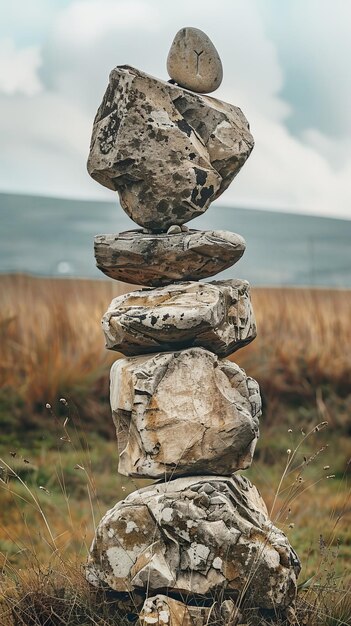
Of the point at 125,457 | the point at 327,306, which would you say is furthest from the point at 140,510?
the point at 327,306

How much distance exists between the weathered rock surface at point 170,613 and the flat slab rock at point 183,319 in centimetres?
115

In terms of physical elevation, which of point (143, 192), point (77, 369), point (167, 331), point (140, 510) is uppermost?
point (143, 192)

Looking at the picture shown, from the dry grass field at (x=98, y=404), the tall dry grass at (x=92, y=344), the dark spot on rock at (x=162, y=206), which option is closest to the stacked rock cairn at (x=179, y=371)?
the dark spot on rock at (x=162, y=206)

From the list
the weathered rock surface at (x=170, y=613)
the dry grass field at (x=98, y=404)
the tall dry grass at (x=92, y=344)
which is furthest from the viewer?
the tall dry grass at (x=92, y=344)

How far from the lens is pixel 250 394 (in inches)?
195

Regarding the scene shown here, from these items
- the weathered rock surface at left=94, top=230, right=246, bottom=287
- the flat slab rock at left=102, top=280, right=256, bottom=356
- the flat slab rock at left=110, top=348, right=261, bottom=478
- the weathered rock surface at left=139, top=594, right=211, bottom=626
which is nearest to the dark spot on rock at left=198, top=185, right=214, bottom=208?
the weathered rock surface at left=94, top=230, right=246, bottom=287

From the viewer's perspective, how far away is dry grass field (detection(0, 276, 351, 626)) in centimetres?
870

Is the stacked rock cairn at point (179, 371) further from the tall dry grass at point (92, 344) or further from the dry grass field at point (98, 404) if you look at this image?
the tall dry grass at point (92, 344)

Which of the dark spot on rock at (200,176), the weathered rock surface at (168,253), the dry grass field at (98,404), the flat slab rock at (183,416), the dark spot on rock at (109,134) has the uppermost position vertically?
the dark spot on rock at (109,134)

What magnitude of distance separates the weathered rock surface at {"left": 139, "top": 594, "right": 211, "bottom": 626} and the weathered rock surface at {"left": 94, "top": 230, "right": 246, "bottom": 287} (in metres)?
1.49

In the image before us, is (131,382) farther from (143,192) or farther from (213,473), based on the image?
(143,192)

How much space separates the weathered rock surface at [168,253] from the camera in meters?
4.84

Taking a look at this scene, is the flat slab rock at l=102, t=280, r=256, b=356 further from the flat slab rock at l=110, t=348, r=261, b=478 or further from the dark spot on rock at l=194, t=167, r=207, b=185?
the dark spot on rock at l=194, t=167, r=207, b=185

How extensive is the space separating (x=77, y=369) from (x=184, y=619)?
6.40 meters
